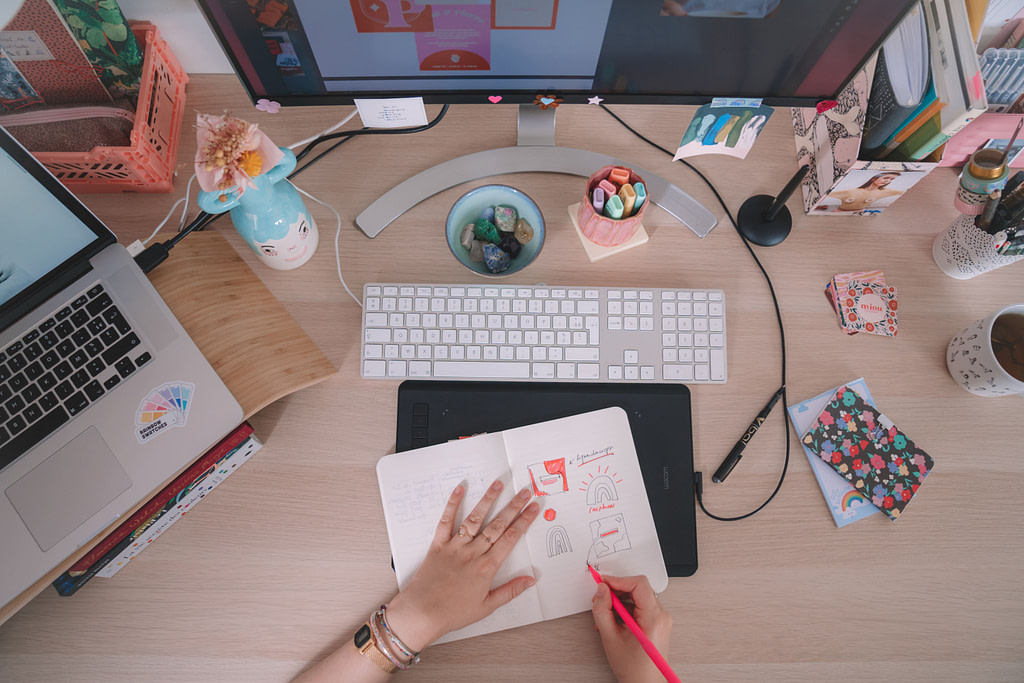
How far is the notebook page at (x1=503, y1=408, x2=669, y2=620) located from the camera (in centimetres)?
67

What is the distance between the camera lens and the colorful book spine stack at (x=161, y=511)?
2.00 feet

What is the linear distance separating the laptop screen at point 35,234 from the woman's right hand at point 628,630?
0.71 metres

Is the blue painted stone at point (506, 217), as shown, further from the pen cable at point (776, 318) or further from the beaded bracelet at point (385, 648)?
the beaded bracelet at point (385, 648)

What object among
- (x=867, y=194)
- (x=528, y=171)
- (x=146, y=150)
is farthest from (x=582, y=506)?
(x=146, y=150)

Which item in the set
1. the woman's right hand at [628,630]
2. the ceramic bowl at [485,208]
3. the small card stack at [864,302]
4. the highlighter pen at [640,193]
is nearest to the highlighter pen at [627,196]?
the highlighter pen at [640,193]

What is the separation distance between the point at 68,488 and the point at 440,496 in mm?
391

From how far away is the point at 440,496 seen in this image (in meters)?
0.69

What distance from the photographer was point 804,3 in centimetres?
58

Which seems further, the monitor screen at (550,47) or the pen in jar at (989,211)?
the pen in jar at (989,211)

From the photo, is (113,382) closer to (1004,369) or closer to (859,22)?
(859,22)

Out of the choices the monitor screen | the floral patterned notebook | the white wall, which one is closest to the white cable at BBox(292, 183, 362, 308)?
the monitor screen

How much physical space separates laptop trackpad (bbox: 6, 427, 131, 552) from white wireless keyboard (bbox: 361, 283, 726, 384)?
0.95 feet

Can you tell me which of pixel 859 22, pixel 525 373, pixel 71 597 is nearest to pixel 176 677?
pixel 71 597

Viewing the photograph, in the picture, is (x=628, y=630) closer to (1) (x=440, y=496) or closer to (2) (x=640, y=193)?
(1) (x=440, y=496)
